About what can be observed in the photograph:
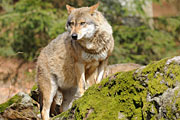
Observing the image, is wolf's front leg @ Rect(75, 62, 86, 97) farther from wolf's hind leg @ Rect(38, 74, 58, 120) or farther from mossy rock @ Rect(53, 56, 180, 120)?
mossy rock @ Rect(53, 56, 180, 120)

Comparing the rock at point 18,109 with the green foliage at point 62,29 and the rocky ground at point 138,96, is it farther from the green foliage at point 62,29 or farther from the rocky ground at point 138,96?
the green foliage at point 62,29

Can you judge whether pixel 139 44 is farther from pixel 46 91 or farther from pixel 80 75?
pixel 46 91

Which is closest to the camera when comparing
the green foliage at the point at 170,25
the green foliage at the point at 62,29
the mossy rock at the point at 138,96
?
the mossy rock at the point at 138,96

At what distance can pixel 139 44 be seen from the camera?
38.9 ft

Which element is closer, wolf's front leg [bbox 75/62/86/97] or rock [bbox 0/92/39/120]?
rock [bbox 0/92/39/120]

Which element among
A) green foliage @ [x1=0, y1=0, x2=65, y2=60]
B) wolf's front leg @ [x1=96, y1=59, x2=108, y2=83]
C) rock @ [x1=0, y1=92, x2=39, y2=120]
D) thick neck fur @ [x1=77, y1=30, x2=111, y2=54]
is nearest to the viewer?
rock @ [x1=0, y1=92, x2=39, y2=120]

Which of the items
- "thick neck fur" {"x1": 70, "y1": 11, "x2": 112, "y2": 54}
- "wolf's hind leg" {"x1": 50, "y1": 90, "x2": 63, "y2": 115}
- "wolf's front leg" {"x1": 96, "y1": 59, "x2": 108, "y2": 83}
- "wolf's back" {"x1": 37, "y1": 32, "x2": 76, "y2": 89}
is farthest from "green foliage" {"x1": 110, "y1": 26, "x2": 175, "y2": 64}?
"thick neck fur" {"x1": 70, "y1": 11, "x2": 112, "y2": 54}

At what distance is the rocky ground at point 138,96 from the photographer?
2.96 metres

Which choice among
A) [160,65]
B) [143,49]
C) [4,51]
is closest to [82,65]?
[160,65]

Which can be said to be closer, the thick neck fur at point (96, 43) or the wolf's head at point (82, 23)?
the wolf's head at point (82, 23)

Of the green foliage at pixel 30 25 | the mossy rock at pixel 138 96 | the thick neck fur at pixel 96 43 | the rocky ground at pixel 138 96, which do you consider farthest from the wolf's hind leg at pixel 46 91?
the green foliage at pixel 30 25

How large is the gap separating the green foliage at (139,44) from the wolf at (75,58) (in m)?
5.22

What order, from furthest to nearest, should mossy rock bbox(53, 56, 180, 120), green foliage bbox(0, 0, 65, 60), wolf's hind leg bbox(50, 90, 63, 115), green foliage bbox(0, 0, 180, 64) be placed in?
green foliage bbox(0, 0, 180, 64), green foliage bbox(0, 0, 65, 60), wolf's hind leg bbox(50, 90, 63, 115), mossy rock bbox(53, 56, 180, 120)

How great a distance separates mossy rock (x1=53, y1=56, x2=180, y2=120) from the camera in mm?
2959
